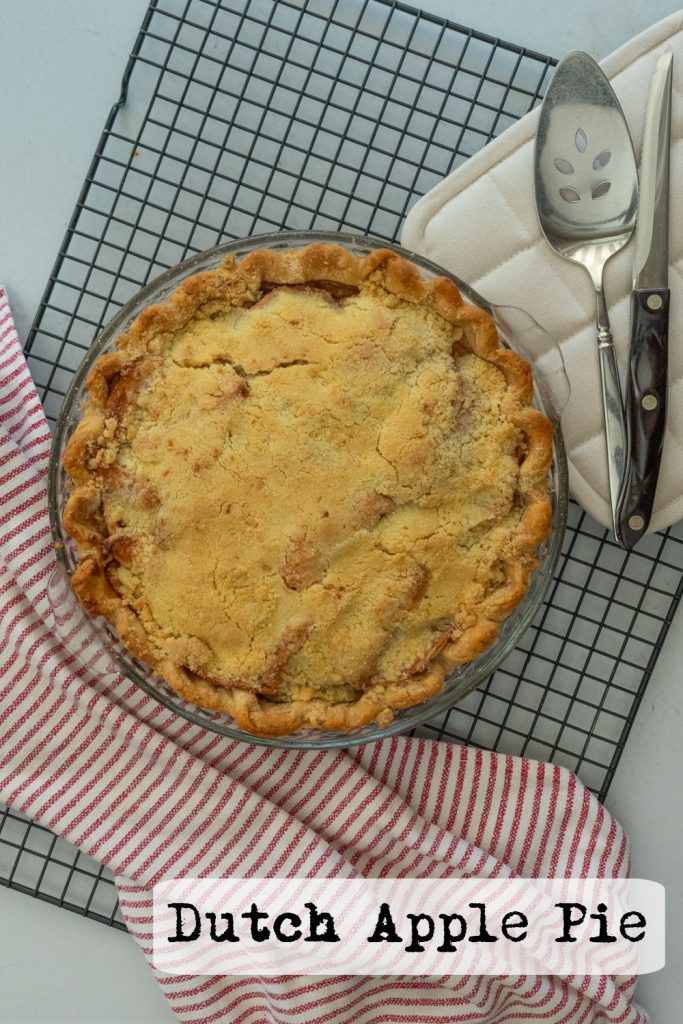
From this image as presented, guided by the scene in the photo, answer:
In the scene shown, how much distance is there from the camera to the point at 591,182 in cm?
133

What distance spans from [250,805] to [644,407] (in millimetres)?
799

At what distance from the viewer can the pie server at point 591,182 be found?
1.32 m

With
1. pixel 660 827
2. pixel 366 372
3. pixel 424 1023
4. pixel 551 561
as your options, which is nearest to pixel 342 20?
pixel 366 372

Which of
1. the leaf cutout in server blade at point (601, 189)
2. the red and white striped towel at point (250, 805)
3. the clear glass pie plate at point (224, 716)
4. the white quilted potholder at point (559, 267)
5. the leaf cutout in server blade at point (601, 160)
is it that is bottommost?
the red and white striped towel at point (250, 805)

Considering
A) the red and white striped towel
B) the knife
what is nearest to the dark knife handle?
the knife

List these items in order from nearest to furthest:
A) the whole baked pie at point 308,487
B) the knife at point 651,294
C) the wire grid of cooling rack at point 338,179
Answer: the whole baked pie at point 308,487 → the knife at point 651,294 → the wire grid of cooling rack at point 338,179

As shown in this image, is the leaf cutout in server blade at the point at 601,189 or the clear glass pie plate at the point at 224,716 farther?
the leaf cutout in server blade at the point at 601,189

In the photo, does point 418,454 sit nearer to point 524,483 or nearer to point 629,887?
point 524,483

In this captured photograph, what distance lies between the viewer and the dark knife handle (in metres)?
1.32

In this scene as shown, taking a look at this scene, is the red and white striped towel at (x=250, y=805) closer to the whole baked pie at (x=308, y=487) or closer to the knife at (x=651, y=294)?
the whole baked pie at (x=308, y=487)

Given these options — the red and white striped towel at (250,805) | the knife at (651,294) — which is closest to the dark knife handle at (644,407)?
the knife at (651,294)

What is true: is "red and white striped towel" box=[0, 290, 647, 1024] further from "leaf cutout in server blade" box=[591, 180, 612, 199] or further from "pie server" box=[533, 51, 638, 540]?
"leaf cutout in server blade" box=[591, 180, 612, 199]

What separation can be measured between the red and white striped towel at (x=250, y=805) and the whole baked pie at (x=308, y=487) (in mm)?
253

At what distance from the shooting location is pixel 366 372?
44.8 inches
